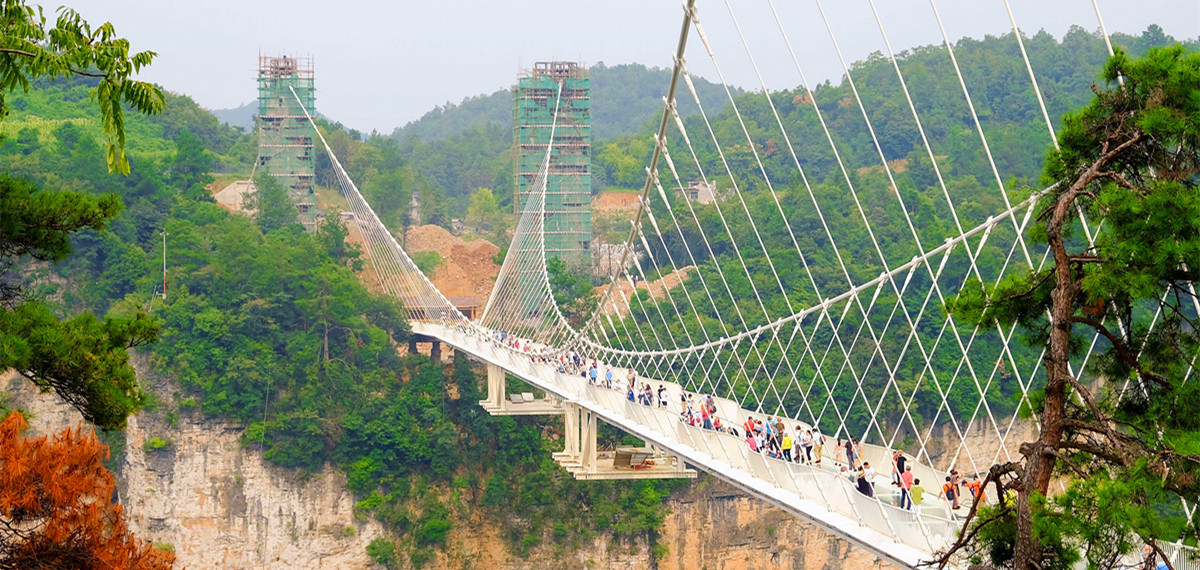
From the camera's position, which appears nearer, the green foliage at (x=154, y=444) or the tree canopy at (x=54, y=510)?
the tree canopy at (x=54, y=510)

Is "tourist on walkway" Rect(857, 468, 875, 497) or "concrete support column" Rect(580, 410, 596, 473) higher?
"concrete support column" Rect(580, 410, 596, 473)

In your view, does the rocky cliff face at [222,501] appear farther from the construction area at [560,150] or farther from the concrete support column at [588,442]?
the construction area at [560,150]

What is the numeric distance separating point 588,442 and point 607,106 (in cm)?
9352

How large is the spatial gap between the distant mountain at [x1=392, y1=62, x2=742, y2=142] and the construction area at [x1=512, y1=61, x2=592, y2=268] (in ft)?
188

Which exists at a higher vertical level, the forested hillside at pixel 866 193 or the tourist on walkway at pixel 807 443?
the forested hillside at pixel 866 193

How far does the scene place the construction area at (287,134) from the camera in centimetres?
4919

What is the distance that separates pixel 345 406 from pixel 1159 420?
109 ft

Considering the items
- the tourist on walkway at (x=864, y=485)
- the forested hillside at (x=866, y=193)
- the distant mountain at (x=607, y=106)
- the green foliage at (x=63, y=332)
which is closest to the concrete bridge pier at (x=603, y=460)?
the forested hillside at (x=866, y=193)

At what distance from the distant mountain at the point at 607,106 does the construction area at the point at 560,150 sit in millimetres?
57175

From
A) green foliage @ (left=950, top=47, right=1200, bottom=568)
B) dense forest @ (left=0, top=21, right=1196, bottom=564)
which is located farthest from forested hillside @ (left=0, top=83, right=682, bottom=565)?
green foliage @ (left=950, top=47, right=1200, bottom=568)

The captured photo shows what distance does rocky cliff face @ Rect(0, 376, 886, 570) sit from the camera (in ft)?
120

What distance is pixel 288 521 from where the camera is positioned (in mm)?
37062

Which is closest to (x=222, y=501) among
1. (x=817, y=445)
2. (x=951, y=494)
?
(x=817, y=445)

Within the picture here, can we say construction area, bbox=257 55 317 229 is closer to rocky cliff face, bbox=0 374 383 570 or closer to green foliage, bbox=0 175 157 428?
rocky cliff face, bbox=0 374 383 570
